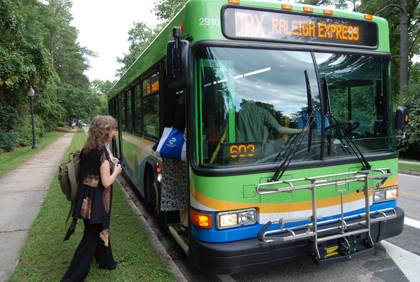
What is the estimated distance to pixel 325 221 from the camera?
3.72 m

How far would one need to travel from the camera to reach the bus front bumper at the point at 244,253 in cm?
333

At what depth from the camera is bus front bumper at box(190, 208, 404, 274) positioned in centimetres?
333

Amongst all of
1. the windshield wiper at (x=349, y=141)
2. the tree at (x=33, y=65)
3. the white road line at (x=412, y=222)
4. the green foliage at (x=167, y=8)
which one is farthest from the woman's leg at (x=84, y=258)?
the green foliage at (x=167, y=8)

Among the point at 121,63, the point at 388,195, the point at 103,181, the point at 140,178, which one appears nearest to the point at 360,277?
the point at 388,195

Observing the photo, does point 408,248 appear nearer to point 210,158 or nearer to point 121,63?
point 210,158

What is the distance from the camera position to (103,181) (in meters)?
3.61

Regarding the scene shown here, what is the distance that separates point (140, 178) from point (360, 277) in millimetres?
4269

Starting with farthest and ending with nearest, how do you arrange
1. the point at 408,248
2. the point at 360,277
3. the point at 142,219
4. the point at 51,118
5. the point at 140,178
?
the point at 51,118 < the point at 140,178 < the point at 142,219 < the point at 408,248 < the point at 360,277

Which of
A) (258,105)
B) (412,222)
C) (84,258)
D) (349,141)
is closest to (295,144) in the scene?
(258,105)

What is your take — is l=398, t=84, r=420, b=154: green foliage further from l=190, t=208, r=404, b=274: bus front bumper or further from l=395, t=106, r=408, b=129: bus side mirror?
l=190, t=208, r=404, b=274: bus front bumper

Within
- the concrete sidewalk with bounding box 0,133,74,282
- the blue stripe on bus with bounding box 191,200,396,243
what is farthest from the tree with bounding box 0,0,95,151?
the blue stripe on bus with bounding box 191,200,396,243

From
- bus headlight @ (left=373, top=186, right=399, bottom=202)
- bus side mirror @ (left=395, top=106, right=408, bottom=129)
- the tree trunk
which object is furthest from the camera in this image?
the tree trunk

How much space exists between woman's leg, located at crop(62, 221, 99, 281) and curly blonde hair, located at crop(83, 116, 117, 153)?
2.73 feet

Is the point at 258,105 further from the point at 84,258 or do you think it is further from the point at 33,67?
the point at 33,67
